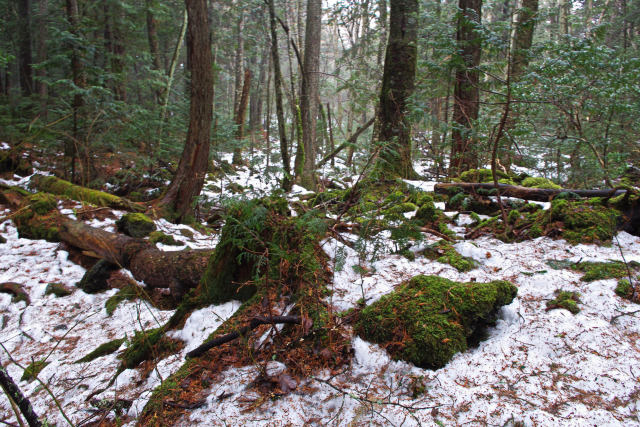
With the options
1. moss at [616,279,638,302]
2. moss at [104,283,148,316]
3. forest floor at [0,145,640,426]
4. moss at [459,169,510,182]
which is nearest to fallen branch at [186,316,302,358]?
forest floor at [0,145,640,426]

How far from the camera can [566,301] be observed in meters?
2.21

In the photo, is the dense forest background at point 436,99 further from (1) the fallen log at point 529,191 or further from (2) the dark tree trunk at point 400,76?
(1) the fallen log at point 529,191

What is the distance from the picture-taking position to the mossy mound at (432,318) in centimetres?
197

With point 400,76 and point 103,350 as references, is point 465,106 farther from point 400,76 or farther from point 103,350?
point 103,350

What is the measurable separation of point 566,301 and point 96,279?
Answer: 5200 millimetres

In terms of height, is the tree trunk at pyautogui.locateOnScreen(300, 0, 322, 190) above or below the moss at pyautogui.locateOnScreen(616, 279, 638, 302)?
above

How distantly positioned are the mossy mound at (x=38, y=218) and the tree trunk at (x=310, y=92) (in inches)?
211

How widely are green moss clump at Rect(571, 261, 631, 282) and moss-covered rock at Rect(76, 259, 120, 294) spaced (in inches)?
210

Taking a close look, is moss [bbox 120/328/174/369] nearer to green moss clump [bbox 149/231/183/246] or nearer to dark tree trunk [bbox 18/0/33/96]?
green moss clump [bbox 149/231/183/246]

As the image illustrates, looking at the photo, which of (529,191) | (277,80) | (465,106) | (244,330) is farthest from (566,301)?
(277,80)

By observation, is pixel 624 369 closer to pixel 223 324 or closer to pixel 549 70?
pixel 223 324

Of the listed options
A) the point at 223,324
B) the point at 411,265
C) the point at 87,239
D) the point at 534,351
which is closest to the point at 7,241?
the point at 87,239

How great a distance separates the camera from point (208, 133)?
263 inches

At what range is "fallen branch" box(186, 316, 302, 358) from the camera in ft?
6.89
